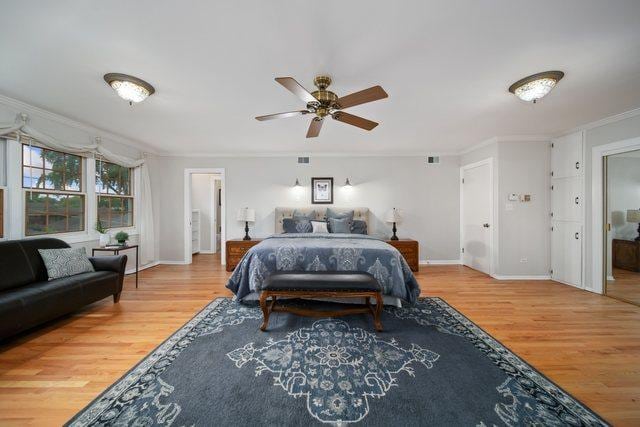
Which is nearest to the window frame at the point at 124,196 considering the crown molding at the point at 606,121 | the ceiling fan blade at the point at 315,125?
the ceiling fan blade at the point at 315,125

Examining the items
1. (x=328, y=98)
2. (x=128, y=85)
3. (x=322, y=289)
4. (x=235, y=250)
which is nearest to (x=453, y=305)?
(x=322, y=289)

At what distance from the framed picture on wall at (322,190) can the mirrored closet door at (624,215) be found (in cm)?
464

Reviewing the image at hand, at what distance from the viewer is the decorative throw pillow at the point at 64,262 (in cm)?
266

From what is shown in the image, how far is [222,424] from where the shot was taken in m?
1.34

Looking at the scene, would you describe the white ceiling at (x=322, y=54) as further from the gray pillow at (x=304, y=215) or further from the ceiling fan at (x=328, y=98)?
the gray pillow at (x=304, y=215)

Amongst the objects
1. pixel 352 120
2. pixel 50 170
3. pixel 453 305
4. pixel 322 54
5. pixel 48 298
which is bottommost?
pixel 453 305

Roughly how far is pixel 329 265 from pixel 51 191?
13.0ft

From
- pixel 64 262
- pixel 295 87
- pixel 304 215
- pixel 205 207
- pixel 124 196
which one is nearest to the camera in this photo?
pixel 295 87

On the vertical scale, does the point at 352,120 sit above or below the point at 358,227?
above

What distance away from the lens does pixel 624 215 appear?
4.21 meters

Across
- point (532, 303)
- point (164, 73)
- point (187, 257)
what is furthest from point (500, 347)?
point (187, 257)

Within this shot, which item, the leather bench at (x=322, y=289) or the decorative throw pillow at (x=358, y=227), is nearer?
the leather bench at (x=322, y=289)

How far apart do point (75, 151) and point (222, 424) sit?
4.29 m

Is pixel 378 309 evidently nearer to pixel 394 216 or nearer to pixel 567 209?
pixel 394 216
